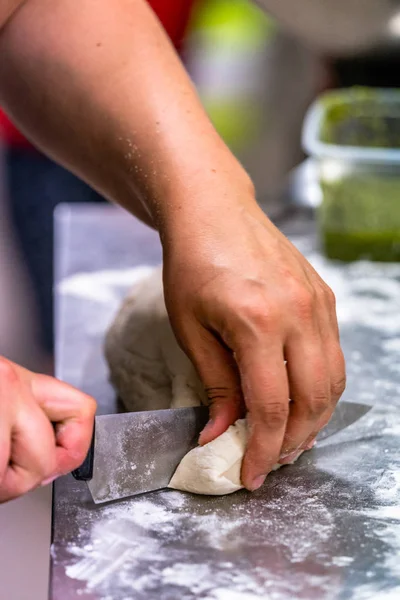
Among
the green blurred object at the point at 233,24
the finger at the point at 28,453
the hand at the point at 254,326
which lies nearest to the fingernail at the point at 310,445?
the hand at the point at 254,326

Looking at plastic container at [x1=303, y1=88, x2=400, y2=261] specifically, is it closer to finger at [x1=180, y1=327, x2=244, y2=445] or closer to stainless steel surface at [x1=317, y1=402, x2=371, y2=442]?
stainless steel surface at [x1=317, y1=402, x2=371, y2=442]

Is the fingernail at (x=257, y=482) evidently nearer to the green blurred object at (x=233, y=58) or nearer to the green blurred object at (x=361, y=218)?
the green blurred object at (x=361, y=218)

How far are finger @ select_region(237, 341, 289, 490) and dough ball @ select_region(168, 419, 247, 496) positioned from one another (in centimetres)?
2

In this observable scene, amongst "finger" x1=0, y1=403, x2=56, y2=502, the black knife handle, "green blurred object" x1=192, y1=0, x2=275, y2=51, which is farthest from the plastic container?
"green blurred object" x1=192, y1=0, x2=275, y2=51

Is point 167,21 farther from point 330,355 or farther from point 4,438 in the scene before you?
point 4,438

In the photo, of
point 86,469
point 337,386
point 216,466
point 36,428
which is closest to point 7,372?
point 36,428

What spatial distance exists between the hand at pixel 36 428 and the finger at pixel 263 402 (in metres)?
0.21

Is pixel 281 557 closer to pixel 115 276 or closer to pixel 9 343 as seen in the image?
pixel 115 276

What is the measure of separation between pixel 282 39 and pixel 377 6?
193 centimetres

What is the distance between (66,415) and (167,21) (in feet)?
6.59

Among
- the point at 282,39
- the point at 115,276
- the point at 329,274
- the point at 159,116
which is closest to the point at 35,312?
the point at 115,276

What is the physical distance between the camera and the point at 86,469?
37.8 inches

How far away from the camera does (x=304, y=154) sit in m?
3.39

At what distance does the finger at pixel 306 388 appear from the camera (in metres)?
0.99
